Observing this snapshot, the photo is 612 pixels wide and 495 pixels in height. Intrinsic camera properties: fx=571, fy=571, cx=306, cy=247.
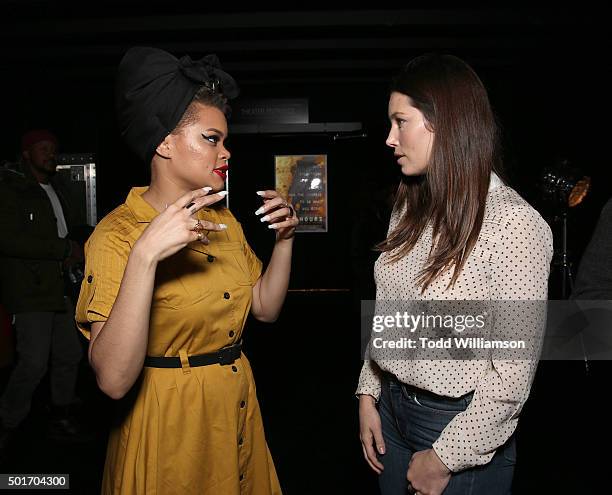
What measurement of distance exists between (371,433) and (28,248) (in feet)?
8.73

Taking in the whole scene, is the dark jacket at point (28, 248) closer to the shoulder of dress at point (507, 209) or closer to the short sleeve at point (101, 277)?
the short sleeve at point (101, 277)

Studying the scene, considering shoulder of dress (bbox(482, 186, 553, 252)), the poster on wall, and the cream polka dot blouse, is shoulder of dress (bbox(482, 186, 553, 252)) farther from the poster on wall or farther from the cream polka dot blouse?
the poster on wall

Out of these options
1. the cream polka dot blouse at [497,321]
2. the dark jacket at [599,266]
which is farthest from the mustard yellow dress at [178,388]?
the dark jacket at [599,266]

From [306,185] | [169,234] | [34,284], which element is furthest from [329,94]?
[169,234]

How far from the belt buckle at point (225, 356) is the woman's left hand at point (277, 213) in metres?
0.37

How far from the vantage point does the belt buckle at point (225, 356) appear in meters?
1.60

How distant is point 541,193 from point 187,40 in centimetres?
398

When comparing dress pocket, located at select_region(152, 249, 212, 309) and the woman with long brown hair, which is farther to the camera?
dress pocket, located at select_region(152, 249, 212, 309)

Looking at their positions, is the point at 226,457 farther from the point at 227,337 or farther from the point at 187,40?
the point at 187,40

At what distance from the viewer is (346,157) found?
32.9 feet

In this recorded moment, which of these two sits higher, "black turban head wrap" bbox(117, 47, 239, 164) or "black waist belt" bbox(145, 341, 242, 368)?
"black turban head wrap" bbox(117, 47, 239, 164)

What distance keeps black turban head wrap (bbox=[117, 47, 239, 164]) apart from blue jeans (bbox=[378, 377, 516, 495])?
0.93m

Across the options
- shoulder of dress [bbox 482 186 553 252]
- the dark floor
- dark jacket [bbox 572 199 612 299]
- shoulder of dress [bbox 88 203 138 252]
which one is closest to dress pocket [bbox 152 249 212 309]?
shoulder of dress [bbox 88 203 138 252]

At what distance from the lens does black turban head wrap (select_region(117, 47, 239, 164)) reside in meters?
1.48
